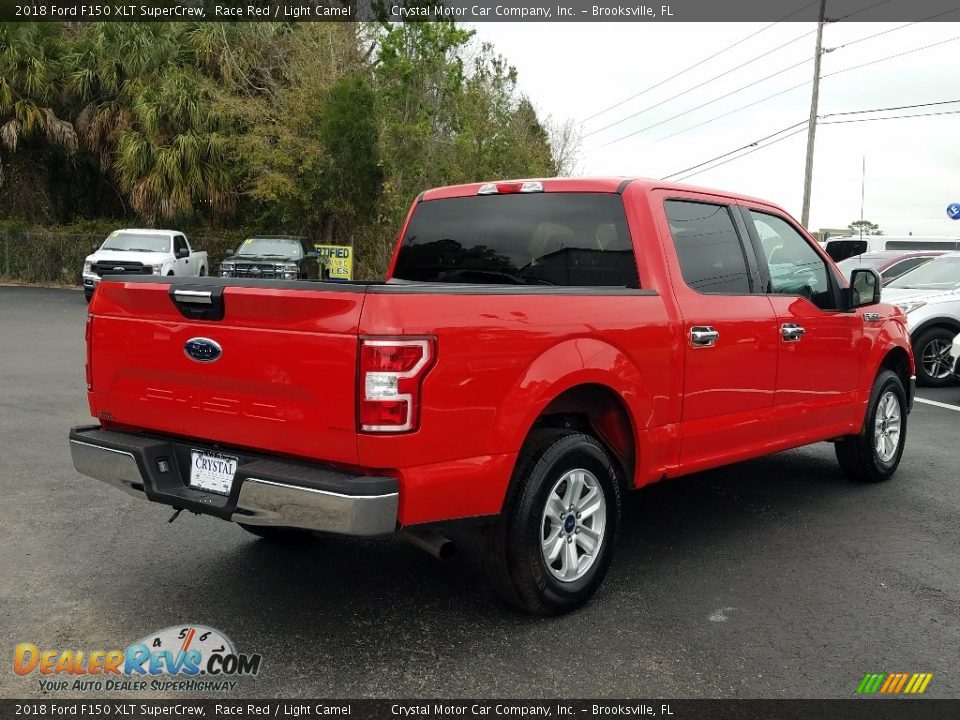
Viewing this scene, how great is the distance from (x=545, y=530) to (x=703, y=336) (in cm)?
146

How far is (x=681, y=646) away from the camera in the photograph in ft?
13.1

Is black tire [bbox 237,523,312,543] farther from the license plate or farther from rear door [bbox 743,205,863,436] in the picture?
rear door [bbox 743,205,863,436]

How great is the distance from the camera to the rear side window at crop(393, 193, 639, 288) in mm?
4992

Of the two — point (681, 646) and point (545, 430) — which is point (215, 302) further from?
point (681, 646)

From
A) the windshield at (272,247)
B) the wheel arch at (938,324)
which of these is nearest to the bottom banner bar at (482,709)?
the wheel arch at (938,324)

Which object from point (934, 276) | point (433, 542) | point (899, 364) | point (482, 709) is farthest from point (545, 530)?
point (934, 276)

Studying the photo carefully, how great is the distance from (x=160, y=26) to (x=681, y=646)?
92.3 feet

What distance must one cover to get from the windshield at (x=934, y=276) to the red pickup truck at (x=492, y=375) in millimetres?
8678

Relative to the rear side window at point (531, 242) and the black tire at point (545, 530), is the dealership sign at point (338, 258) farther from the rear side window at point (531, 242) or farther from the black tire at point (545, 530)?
the black tire at point (545, 530)

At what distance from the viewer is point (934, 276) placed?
13.9m

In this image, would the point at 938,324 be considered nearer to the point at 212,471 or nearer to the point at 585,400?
the point at 585,400

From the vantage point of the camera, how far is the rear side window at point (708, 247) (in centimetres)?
513

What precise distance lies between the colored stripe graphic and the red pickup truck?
1.24 meters

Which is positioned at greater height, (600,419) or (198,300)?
(198,300)
